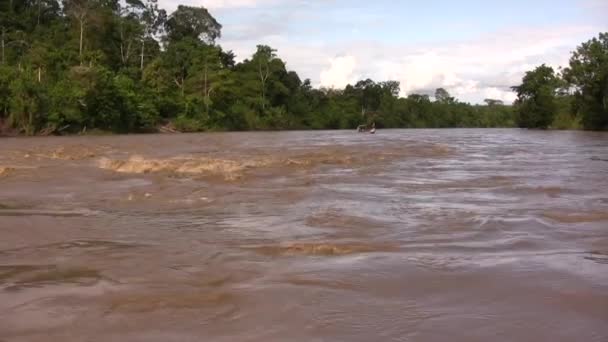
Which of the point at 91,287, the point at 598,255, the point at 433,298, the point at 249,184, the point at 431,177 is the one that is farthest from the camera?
the point at 431,177

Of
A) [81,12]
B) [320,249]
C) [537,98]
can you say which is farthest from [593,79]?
[320,249]

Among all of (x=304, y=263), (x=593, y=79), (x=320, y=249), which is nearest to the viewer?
(x=304, y=263)

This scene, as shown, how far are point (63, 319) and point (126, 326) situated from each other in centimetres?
40

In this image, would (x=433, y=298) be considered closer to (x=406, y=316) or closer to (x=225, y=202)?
(x=406, y=316)

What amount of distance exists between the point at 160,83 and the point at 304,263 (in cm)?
5310

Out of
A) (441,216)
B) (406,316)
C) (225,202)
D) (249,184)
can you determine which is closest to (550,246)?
(441,216)

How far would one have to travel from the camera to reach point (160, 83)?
182 feet

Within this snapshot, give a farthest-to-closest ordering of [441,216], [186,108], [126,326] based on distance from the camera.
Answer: [186,108] < [441,216] < [126,326]

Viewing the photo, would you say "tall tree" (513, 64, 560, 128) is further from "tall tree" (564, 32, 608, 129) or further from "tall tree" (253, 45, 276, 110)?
"tall tree" (253, 45, 276, 110)

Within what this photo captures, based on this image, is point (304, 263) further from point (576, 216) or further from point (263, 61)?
point (263, 61)

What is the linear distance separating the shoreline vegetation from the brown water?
3213 cm

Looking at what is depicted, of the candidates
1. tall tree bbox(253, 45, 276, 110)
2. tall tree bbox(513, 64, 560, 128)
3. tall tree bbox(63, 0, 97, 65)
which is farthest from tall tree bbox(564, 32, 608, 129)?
tall tree bbox(63, 0, 97, 65)

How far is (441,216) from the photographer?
6.94 meters

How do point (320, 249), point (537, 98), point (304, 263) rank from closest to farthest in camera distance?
point (304, 263) → point (320, 249) → point (537, 98)
